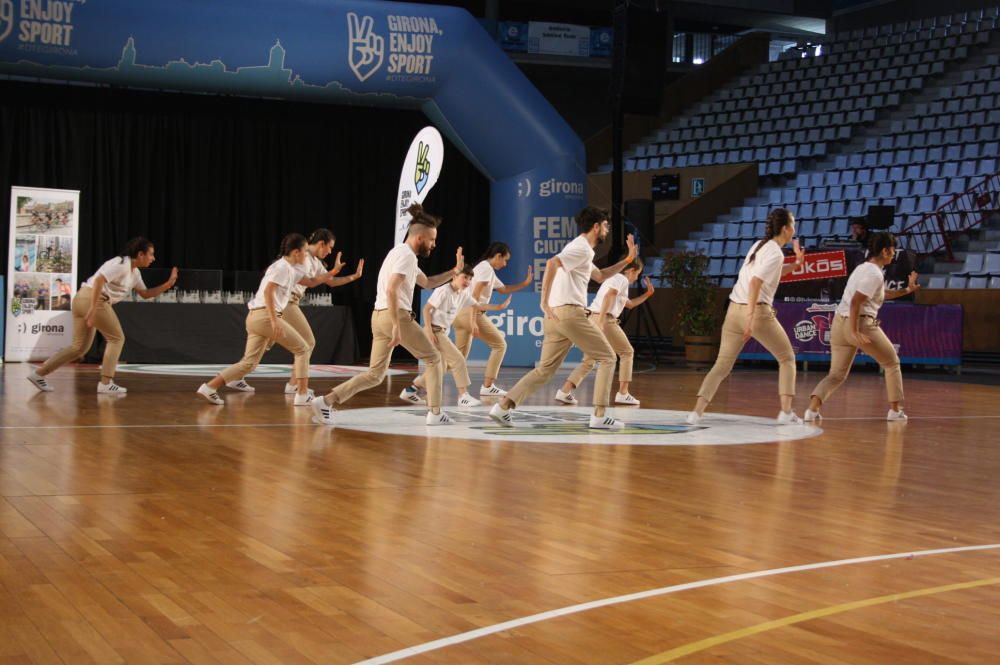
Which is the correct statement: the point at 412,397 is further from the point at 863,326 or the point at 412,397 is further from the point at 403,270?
the point at 863,326

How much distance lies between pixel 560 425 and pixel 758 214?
583 inches

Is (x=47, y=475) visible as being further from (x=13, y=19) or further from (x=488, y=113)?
(x=488, y=113)

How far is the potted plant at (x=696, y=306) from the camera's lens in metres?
19.9

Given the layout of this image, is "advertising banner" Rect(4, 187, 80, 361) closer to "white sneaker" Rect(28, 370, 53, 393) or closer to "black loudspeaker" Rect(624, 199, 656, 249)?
"white sneaker" Rect(28, 370, 53, 393)

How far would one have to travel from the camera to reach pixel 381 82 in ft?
52.6

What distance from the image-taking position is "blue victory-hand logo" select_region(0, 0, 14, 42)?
1412 centimetres

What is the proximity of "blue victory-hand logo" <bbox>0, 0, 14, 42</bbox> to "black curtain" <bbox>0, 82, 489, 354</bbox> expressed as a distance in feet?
13.9

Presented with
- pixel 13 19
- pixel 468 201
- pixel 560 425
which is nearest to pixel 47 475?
pixel 560 425

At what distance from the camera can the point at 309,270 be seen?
11.4m

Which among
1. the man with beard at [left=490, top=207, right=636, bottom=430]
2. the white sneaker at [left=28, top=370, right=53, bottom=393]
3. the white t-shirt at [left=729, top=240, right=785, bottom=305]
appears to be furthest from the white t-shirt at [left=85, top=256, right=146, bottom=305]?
the white t-shirt at [left=729, top=240, right=785, bottom=305]

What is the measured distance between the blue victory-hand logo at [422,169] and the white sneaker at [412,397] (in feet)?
9.05

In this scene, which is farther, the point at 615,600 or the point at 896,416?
the point at 896,416

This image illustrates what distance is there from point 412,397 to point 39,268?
7.65m

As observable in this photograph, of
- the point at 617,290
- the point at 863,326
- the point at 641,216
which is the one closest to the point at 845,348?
the point at 863,326
